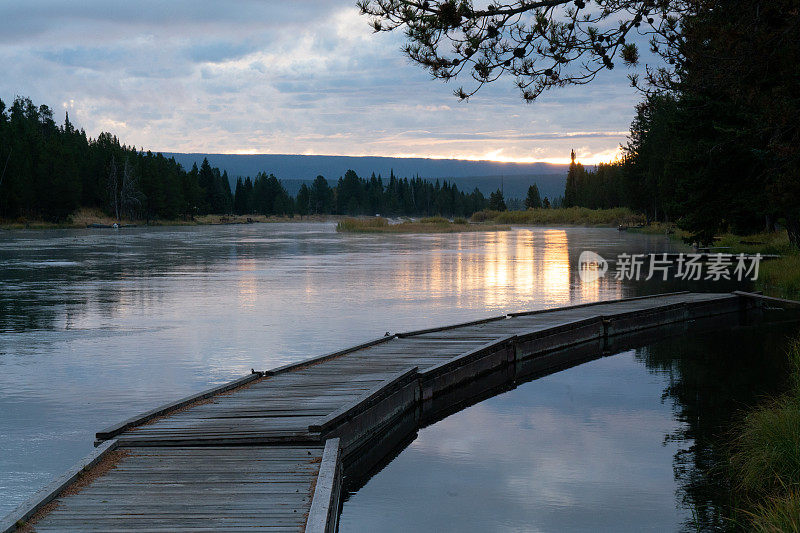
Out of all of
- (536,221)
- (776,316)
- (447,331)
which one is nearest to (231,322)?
(447,331)

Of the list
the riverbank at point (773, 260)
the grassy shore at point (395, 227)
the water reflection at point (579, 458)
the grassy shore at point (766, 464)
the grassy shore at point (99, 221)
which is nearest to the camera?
the grassy shore at point (766, 464)

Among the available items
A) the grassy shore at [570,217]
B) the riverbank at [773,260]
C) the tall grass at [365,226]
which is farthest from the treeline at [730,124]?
the tall grass at [365,226]

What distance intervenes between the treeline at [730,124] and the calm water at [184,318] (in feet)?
16.1

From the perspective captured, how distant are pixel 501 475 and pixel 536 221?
133 m

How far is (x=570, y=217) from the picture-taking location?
134250 mm

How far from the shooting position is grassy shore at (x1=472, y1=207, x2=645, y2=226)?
115750mm

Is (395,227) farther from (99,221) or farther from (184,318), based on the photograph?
(184,318)

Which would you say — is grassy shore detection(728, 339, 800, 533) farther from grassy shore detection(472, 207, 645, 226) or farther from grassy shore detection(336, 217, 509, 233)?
grassy shore detection(472, 207, 645, 226)

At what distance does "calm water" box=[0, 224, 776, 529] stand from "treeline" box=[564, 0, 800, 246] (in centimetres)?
492

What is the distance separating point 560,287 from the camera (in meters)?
29.9

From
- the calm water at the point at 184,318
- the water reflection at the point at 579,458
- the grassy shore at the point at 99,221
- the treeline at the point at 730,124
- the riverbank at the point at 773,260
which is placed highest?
the treeline at the point at 730,124

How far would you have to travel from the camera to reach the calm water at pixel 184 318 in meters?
12.0

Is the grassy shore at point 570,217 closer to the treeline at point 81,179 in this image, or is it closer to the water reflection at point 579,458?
the treeline at point 81,179

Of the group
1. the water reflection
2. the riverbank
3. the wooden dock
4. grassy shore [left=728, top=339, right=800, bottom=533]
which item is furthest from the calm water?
the riverbank
